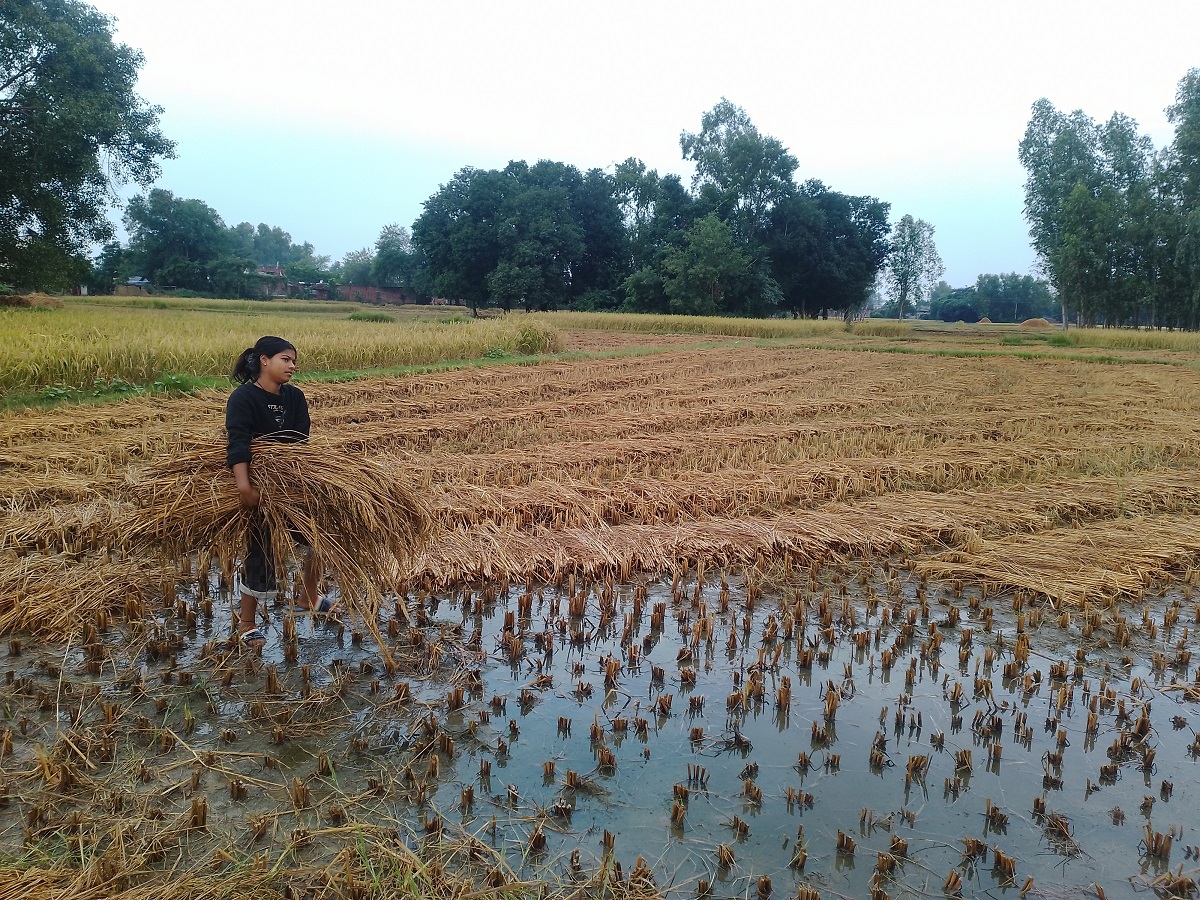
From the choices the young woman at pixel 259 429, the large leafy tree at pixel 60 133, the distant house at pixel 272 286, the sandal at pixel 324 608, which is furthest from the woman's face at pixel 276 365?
the distant house at pixel 272 286

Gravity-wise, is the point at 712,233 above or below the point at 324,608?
above

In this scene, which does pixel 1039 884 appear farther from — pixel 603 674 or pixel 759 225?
pixel 759 225

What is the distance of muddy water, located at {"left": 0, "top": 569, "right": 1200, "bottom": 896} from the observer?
2.77m

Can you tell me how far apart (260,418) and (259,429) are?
0.06 metres

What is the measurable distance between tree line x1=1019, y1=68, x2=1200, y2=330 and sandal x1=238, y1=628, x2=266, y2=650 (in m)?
48.4

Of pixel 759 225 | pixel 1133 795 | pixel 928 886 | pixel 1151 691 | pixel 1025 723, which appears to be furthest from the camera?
pixel 759 225

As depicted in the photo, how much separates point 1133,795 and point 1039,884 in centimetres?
83

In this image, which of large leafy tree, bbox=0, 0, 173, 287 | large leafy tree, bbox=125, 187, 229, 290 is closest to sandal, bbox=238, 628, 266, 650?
large leafy tree, bbox=0, 0, 173, 287

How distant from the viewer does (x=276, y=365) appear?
4.11 m

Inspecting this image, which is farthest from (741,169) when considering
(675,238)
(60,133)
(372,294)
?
(60,133)

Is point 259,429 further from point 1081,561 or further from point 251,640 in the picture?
point 1081,561

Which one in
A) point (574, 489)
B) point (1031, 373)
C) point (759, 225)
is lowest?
point (574, 489)

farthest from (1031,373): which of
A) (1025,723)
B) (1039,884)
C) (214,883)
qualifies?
(214,883)

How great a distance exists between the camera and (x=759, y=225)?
5544 centimetres
